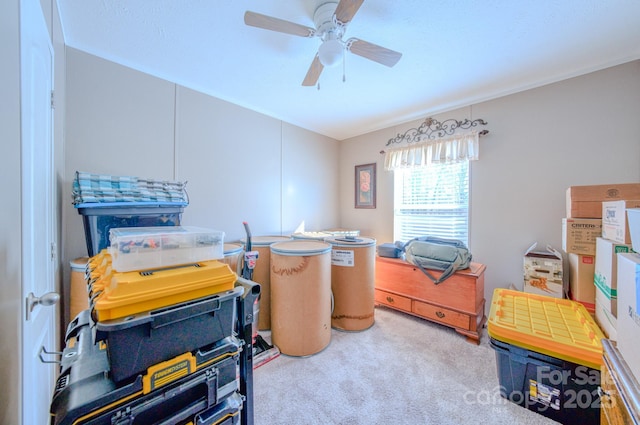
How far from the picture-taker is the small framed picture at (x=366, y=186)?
3730 mm

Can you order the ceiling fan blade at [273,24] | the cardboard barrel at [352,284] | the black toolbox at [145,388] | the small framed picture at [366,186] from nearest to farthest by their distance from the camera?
the black toolbox at [145,388] < the ceiling fan blade at [273,24] < the cardboard barrel at [352,284] < the small framed picture at [366,186]

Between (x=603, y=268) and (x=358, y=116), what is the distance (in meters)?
2.79

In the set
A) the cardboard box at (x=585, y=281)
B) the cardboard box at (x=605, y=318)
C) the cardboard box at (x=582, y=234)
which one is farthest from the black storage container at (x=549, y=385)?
the cardboard box at (x=582, y=234)

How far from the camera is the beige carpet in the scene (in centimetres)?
143

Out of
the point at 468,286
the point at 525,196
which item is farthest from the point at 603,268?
the point at 525,196

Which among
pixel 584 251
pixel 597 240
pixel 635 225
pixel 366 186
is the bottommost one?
pixel 584 251

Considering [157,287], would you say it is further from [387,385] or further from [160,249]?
[387,385]

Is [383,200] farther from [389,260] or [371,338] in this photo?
[371,338]

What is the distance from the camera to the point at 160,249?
743 millimetres

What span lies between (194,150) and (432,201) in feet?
9.76

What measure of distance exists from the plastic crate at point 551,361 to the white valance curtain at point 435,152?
176 cm

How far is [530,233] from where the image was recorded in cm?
242

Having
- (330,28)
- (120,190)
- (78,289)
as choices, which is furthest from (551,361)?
(78,289)

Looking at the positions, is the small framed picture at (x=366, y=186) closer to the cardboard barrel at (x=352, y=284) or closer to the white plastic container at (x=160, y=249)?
the cardboard barrel at (x=352, y=284)
